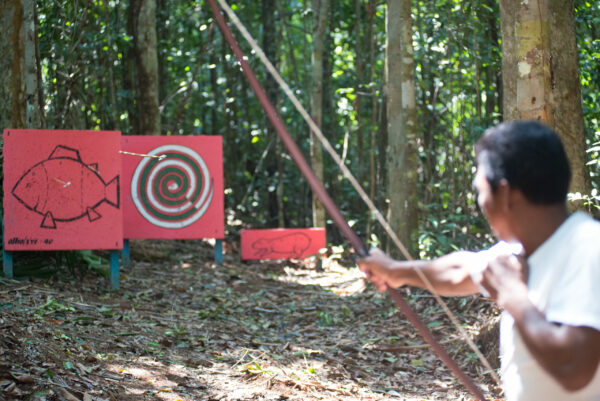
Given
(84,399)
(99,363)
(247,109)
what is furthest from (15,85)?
(247,109)

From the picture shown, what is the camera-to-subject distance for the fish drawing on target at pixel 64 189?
21.1ft

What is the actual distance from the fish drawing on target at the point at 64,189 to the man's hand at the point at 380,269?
4893mm

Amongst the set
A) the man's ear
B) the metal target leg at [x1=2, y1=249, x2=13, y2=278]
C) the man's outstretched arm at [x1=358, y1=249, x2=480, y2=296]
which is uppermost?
the man's ear

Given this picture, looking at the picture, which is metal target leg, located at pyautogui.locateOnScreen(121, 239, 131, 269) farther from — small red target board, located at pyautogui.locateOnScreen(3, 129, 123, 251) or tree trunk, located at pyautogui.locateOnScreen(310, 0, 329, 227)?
tree trunk, located at pyautogui.locateOnScreen(310, 0, 329, 227)

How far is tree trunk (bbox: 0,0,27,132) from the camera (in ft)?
21.7

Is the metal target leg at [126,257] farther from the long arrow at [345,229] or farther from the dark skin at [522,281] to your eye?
the dark skin at [522,281]

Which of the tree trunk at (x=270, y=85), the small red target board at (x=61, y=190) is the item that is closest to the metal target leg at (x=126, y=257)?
the small red target board at (x=61, y=190)

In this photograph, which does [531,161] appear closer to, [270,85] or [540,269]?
[540,269]

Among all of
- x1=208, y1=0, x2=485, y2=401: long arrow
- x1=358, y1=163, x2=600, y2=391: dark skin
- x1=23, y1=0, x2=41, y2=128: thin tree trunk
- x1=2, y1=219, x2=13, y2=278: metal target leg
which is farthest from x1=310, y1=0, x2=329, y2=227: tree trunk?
x1=358, y1=163, x2=600, y2=391: dark skin

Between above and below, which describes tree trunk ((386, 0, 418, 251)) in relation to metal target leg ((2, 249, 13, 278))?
above

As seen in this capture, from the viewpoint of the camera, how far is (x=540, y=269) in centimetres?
149

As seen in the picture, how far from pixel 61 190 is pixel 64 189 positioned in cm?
3

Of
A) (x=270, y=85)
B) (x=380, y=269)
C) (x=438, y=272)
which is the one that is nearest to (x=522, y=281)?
(x=438, y=272)

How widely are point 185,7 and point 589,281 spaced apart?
531 inches
